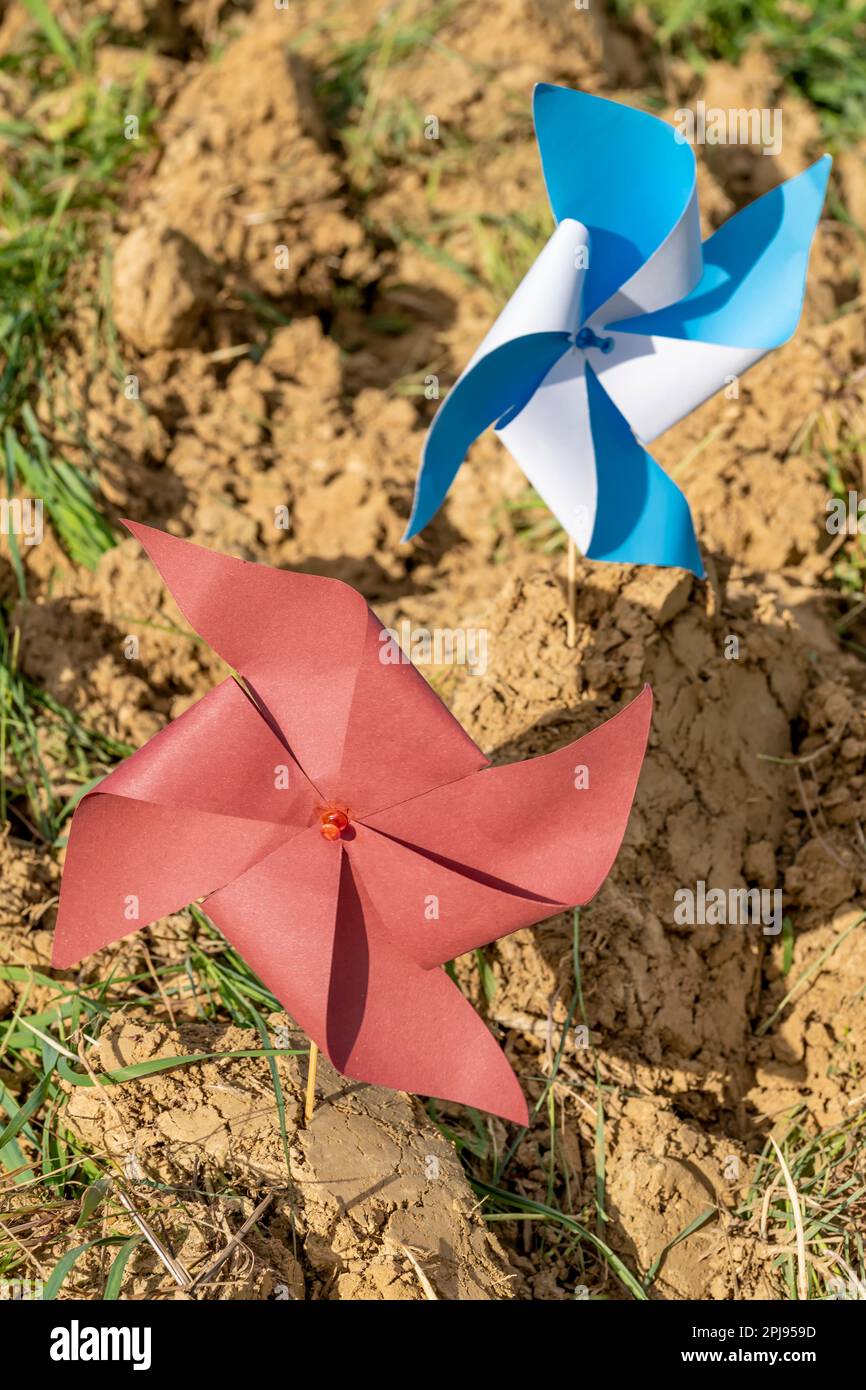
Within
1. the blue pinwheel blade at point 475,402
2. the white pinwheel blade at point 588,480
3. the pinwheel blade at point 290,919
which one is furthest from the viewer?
the white pinwheel blade at point 588,480

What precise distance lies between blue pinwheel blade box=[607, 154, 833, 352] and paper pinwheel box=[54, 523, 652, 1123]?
3.55 feet

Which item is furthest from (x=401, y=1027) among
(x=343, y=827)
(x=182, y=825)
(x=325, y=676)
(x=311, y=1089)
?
(x=325, y=676)

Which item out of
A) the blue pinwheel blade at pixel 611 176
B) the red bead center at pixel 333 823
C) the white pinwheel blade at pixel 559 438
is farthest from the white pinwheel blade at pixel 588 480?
the red bead center at pixel 333 823

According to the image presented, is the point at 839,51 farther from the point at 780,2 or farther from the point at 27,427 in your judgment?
the point at 27,427

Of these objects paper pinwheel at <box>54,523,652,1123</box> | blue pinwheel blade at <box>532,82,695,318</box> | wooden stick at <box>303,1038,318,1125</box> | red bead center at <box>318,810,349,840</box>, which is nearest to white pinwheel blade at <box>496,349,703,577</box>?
blue pinwheel blade at <box>532,82,695,318</box>

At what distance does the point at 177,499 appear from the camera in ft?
13.6

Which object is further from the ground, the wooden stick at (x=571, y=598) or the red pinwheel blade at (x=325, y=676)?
the wooden stick at (x=571, y=598)

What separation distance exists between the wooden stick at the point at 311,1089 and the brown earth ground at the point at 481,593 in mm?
55

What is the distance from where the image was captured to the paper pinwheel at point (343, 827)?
2.49 metres

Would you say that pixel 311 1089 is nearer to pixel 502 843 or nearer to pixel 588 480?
pixel 502 843

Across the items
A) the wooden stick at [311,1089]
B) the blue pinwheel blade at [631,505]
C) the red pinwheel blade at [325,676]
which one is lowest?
the wooden stick at [311,1089]

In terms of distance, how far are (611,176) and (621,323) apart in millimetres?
293

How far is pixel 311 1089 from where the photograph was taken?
259 cm

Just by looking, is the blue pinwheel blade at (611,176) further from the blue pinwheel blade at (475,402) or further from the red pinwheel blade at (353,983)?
the red pinwheel blade at (353,983)
